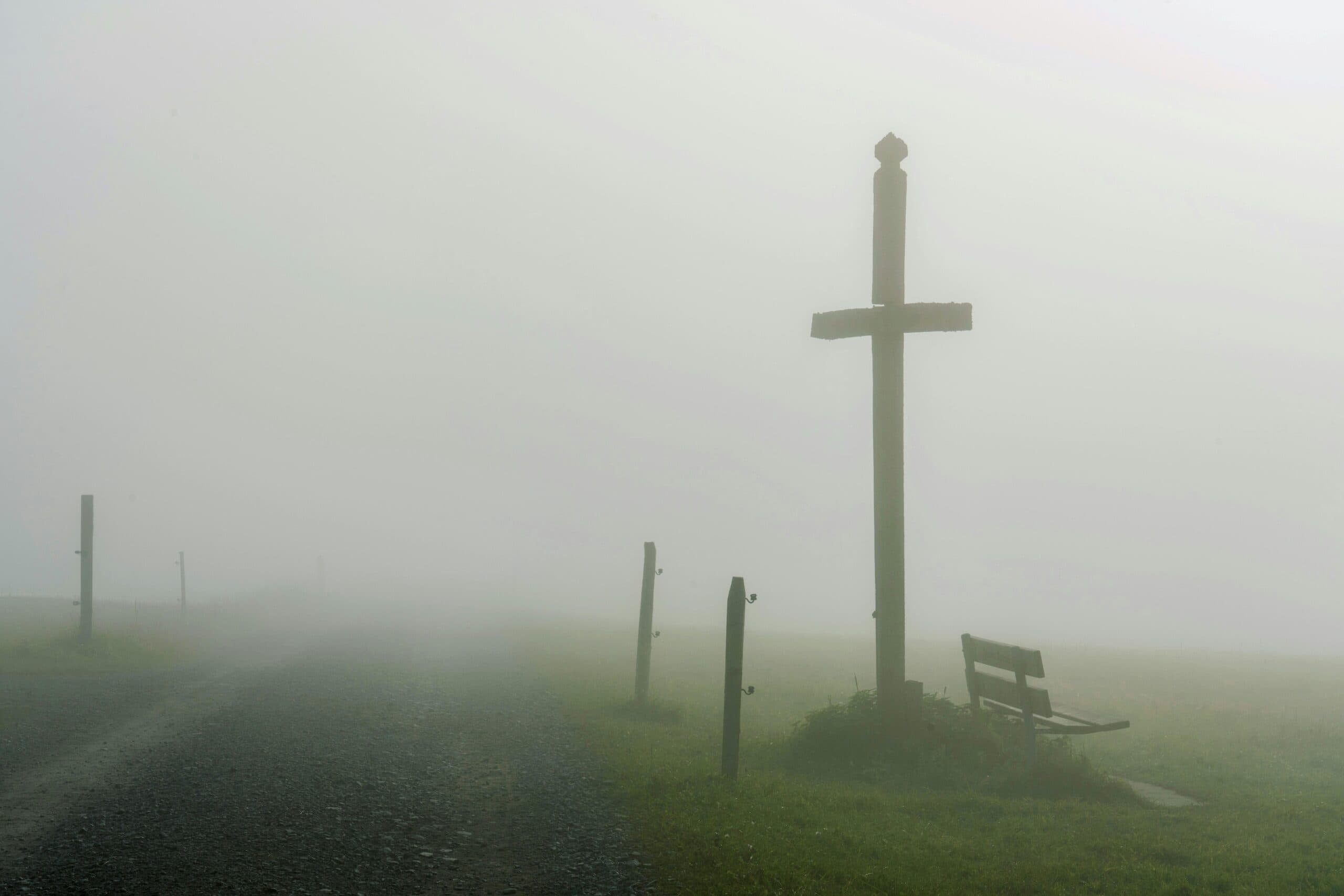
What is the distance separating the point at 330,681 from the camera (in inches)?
756

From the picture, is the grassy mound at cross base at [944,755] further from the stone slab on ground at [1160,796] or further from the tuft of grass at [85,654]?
the tuft of grass at [85,654]

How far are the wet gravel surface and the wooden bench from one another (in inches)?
217

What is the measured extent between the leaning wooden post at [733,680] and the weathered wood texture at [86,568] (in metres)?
20.7

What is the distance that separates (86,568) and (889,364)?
80.8 feet

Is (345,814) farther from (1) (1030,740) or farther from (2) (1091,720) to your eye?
(2) (1091,720)

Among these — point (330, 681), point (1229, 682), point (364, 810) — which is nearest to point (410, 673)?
point (330, 681)

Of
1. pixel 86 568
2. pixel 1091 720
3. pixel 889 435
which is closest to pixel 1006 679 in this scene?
pixel 1091 720

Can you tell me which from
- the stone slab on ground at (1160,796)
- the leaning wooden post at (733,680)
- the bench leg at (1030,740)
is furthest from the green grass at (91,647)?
the stone slab on ground at (1160,796)

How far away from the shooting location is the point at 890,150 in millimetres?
14078

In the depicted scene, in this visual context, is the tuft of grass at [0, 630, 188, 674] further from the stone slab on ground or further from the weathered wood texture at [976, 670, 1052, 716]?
the stone slab on ground

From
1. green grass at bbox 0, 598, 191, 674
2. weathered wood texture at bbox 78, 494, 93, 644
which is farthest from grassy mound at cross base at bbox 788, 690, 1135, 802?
weathered wood texture at bbox 78, 494, 93, 644

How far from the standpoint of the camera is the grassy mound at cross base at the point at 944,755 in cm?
1148

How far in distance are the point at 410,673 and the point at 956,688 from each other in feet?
46.7

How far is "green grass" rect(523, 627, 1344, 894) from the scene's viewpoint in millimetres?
7750
